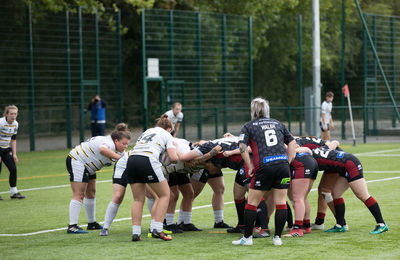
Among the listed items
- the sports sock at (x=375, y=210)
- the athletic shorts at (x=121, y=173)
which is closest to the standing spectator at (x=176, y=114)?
the athletic shorts at (x=121, y=173)

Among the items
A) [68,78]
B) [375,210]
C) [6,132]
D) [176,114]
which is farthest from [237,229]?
[68,78]

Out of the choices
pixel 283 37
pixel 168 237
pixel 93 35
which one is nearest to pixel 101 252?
pixel 168 237

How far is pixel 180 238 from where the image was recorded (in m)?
9.48

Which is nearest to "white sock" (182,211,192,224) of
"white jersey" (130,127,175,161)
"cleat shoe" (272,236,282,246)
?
"white jersey" (130,127,175,161)

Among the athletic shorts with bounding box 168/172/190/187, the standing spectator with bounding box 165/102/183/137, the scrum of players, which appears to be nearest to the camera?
the scrum of players

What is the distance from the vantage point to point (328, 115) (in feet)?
83.4

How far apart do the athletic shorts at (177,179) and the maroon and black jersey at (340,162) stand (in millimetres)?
1955

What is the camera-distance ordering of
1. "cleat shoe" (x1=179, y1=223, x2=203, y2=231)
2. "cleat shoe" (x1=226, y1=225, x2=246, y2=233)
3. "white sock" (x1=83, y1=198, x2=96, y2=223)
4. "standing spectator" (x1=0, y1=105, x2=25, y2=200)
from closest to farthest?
"cleat shoe" (x1=226, y1=225, x2=246, y2=233) → "cleat shoe" (x1=179, y1=223, x2=203, y2=231) → "white sock" (x1=83, y1=198, x2=96, y2=223) → "standing spectator" (x1=0, y1=105, x2=25, y2=200)

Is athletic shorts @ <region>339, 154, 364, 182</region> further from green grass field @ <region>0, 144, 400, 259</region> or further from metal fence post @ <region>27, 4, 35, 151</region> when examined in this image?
metal fence post @ <region>27, 4, 35, 151</region>

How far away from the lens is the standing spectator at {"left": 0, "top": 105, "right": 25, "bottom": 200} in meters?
14.2

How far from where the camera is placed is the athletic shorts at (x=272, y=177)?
28.1 ft

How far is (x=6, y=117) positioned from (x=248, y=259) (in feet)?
26.2

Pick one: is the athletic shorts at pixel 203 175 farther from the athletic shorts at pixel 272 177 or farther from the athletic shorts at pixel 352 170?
the athletic shorts at pixel 352 170

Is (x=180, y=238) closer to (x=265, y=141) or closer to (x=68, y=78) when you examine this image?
(x=265, y=141)
